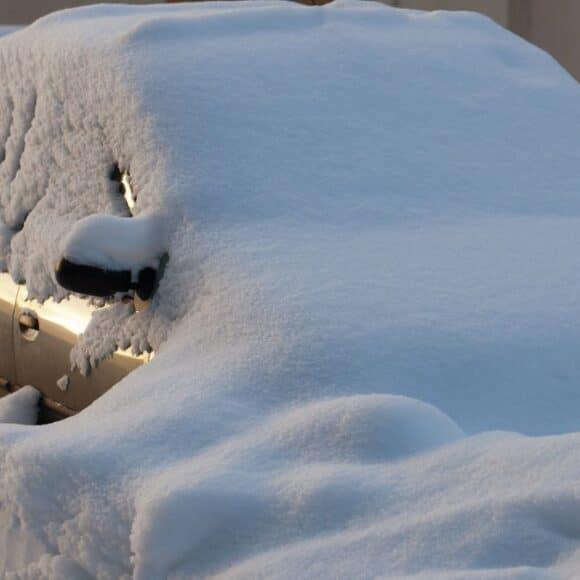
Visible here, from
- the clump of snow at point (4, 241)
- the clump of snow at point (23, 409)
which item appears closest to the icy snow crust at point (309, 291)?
the clump of snow at point (4, 241)

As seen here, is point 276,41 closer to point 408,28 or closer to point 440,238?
point 408,28

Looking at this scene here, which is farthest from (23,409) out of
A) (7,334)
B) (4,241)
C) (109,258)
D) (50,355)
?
(109,258)

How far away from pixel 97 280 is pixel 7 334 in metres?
0.75

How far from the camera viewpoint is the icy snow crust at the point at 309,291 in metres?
2.10

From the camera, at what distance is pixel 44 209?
363 cm

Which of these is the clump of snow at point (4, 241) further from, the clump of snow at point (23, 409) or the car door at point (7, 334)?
the clump of snow at point (23, 409)

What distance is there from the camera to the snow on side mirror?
3.01 meters

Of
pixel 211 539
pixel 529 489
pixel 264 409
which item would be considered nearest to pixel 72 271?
pixel 264 409

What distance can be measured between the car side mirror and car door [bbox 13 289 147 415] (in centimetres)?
15

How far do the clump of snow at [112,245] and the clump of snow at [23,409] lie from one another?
60cm

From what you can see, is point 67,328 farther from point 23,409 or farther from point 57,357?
point 23,409

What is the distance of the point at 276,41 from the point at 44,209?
80 cm

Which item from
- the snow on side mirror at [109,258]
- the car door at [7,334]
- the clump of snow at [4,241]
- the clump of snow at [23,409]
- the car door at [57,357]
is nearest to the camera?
the snow on side mirror at [109,258]

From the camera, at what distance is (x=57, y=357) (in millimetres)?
3371
